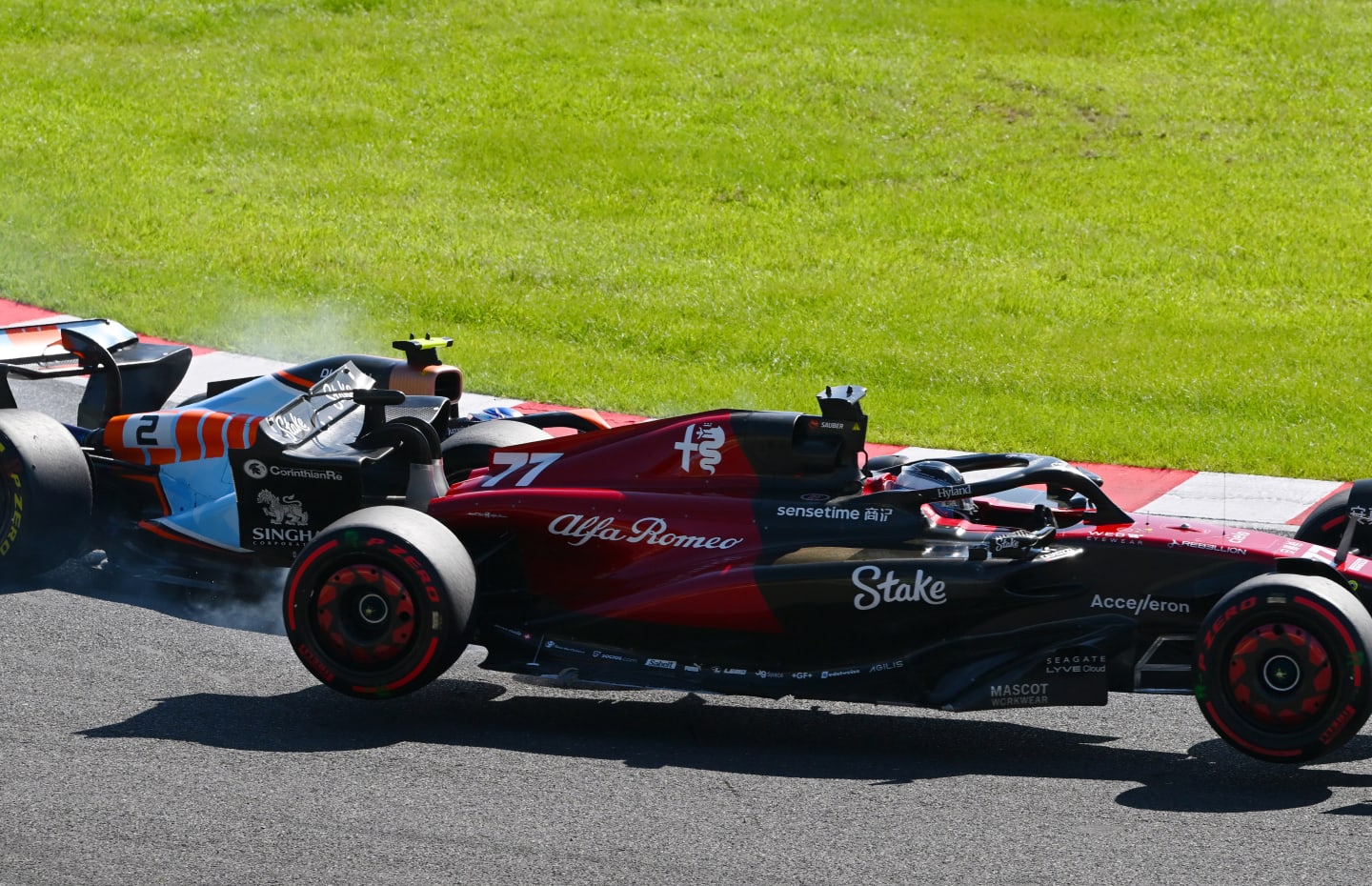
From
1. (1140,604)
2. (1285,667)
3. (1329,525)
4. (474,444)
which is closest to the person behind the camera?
(1285,667)

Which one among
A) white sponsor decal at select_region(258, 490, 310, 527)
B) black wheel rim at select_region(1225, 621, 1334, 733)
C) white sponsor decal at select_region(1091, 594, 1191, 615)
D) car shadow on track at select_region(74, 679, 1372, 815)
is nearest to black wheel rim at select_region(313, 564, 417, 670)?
car shadow on track at select_region(74, 679, 1372, 815)

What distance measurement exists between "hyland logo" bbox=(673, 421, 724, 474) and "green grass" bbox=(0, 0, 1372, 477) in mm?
5292

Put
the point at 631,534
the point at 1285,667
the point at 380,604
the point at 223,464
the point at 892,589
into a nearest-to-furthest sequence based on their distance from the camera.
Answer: the point at 1285,667 → the point at 892,589 → the point at 380,604 → the point at 631,534 → the point at 223,464

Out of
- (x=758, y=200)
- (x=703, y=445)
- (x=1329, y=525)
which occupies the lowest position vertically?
(x=1329, y=525)

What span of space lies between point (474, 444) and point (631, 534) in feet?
5.79

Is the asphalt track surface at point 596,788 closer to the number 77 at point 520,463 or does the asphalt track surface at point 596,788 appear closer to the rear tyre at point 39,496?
the rear tyre at point 39,496

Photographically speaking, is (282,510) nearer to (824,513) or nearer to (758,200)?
(824,513)

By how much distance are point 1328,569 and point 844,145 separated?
16.0 metres

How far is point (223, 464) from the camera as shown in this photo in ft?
27.9

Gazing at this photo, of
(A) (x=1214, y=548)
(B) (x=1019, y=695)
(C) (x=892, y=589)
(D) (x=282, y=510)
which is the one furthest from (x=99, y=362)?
(A) (x=1214, y=548)

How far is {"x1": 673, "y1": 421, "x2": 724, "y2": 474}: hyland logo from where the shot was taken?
23.8 ft

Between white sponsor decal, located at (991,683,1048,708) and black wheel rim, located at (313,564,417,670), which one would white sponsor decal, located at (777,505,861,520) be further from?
black wheel rim, located at (313,564,417,670)

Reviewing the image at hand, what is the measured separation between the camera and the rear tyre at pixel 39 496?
822 cm

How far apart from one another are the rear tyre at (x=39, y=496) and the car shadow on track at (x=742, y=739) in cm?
161
